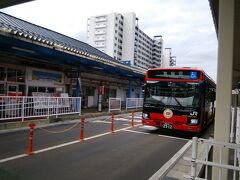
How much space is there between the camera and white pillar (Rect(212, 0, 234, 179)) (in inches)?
194

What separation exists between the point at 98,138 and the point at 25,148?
3.34 meters

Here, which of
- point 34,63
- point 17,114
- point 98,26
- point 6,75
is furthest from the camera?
point 98,26

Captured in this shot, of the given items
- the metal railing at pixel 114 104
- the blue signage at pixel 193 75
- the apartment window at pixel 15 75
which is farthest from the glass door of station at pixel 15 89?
the blue signage at pixel 193 75

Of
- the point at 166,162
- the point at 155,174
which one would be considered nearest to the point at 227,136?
the point at 155,174

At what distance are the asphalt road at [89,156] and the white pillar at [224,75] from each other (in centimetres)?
219

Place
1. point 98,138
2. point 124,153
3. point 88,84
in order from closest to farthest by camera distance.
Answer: point 124,153
point 98,138
point 88,84

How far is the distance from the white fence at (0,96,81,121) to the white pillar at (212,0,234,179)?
10.3 metres

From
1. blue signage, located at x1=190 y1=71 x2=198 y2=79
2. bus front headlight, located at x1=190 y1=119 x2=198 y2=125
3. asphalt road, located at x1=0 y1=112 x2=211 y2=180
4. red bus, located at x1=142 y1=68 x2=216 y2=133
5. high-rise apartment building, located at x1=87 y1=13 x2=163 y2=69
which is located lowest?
asphalt road, located at x1=0 y1=112 x2=211 y2=180

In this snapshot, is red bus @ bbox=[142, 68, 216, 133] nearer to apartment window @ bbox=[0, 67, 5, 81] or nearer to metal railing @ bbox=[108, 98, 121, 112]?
apartment window @ bbox=[0, 67, 5, 81]

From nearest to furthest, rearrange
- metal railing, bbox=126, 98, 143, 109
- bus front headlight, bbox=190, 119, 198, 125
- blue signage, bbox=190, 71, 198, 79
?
bus front headlight, bbox=190, 119, 198, 125 < blue signage, bbox=190, 71, 198, 79 < metal railing, bbox=126, 98, 143, 109

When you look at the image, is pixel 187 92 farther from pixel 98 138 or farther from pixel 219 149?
pixel 219 149

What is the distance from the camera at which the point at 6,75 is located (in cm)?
1602

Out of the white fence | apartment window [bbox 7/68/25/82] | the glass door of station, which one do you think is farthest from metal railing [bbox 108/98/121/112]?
apartment window [bbox 7/68/25/82]

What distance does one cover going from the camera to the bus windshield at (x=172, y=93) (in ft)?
36.6
